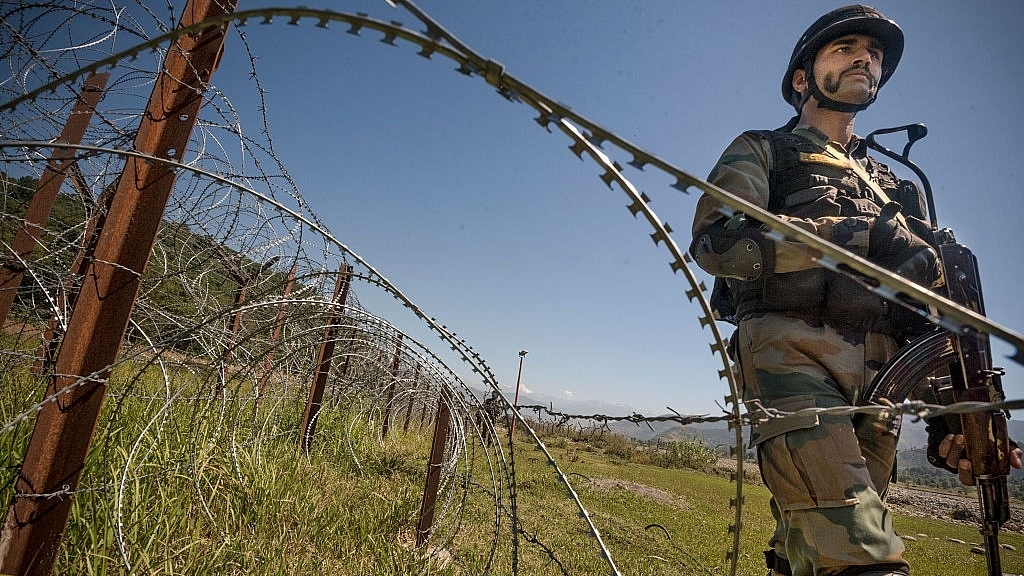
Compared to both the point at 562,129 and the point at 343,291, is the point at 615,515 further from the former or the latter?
the point at 562,129

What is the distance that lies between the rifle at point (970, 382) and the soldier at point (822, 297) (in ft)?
0.34

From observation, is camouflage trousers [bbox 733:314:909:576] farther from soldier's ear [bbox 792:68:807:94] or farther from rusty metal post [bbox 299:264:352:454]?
rusty metal post [bbox 299:264:352:454]

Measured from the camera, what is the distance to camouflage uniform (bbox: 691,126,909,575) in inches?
55.5

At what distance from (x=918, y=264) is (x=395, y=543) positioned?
9.68 ft

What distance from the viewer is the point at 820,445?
59.1 inches

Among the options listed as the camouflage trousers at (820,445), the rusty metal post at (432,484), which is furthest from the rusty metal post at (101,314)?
the camouflage trousers at (820,445)

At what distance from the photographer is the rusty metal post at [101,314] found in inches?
56.0

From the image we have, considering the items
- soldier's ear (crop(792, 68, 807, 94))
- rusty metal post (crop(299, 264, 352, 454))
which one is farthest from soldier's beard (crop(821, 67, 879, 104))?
rusty metal post (crop(299, 264, 352, 454))


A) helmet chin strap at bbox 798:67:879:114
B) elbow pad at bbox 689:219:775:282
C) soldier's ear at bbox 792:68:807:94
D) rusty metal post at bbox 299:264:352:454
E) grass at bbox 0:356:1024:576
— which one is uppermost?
soldier's ear at bbox 792:68:807:94

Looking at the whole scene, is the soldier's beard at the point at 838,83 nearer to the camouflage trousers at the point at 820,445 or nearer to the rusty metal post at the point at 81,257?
the camouflage trousers at the point at 820,445

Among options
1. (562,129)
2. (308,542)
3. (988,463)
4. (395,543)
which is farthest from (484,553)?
(562,129)

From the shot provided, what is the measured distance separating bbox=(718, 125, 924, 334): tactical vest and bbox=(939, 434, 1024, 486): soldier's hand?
0.41m

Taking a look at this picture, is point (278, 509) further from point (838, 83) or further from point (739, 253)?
point (838, 83)

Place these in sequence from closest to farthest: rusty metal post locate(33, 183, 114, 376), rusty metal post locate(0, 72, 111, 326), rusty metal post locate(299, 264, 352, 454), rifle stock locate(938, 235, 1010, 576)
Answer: rifle stock locate(938, 235, 1010, 576), rusty metal post locate(33, 183, 114, 376), rusty metal post locate(0, 72, 111, 326), rusty metal post locate(299, 264, 352, 454)
